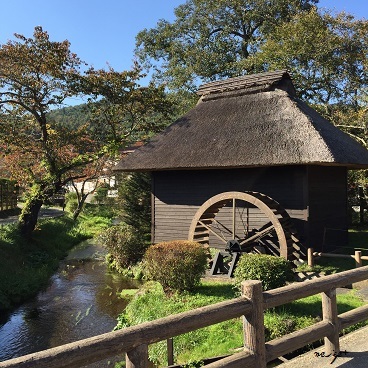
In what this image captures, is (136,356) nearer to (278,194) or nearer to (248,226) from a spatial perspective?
(278,194)

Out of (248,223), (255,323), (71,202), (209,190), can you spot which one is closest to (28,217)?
(209,190)

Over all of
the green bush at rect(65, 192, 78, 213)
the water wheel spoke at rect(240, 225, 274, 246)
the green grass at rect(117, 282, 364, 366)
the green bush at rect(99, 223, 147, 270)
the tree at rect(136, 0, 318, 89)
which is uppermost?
Result: the tree at rect(136, 0, 318, 89)

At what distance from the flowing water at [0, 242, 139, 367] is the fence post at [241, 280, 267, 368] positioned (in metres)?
3.89

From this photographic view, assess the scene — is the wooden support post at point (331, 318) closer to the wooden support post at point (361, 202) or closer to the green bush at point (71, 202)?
the wooden support post at point (361, 202)

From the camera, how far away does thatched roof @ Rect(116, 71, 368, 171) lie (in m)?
10.2

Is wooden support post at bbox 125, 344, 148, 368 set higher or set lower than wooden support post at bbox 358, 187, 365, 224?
lower

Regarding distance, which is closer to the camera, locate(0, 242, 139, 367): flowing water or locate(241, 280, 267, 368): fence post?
locate(241, 280, 267, 368): fence post

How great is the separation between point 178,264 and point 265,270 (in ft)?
6.22

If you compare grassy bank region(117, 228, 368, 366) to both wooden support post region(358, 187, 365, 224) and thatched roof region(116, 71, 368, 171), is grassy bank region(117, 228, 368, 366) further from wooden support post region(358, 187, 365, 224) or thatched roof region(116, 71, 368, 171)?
wooden support post region(358, 187, 365, 224)

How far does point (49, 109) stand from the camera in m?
14.3

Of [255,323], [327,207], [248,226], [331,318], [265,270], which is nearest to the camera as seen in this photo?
[255,323]

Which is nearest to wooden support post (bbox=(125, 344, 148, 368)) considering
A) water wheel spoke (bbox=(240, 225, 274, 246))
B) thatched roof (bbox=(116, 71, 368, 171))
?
thatched roof (bbox=(116, 71, 368, 171))

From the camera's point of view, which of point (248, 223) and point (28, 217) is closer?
point (248, 223)

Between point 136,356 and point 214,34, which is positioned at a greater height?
point 214,34
